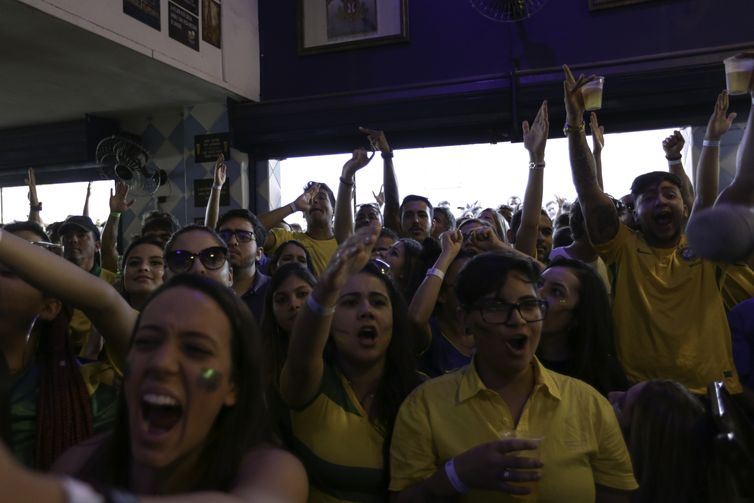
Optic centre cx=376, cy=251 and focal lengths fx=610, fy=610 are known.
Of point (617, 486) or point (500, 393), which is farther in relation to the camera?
point (500, 393)

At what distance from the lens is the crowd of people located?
1.22 metres

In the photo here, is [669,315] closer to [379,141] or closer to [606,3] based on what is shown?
[379,141]

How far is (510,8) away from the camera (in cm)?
486

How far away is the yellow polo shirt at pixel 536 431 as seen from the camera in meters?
1.61

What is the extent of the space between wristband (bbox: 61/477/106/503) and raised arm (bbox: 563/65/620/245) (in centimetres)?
258

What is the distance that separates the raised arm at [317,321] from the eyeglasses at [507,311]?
0.39 meters

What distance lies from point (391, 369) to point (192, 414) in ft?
3.15

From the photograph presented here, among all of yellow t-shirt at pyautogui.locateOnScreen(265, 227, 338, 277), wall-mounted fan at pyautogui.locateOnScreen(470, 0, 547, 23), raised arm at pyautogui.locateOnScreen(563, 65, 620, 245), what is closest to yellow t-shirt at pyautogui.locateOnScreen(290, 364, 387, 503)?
raised arm at pyautogui.locateOnScreen(563, 65, 620, 245)

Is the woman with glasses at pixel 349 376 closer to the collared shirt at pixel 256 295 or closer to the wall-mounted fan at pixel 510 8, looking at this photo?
the collared shirt at pixel 256 295

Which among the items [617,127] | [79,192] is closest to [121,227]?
[79,192]

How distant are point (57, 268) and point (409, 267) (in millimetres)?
2009

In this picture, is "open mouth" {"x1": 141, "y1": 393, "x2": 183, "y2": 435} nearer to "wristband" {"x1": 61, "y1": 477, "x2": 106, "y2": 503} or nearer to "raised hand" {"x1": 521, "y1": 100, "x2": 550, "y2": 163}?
"wristband" {"x1": 61, "y1": 477, "x2": 106, "y2": 503}

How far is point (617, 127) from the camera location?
5.43 metres

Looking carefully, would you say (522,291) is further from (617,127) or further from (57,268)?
(617,127)
